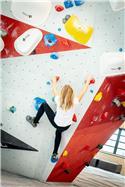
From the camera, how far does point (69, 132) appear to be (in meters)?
3.27

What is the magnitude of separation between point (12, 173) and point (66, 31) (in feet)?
5.75

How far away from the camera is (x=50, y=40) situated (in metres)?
2.92

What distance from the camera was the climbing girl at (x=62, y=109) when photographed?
293 centimetres

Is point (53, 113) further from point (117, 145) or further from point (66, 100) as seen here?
point (117, 145)

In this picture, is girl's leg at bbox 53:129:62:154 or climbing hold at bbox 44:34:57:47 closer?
climbing hold at bbox 44:34:57:47

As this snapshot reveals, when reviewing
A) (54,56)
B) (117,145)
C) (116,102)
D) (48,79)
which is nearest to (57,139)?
(48,79)

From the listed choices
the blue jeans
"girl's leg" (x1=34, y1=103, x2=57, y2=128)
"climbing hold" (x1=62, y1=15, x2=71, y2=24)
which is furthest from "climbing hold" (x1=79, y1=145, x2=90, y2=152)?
"climbing hold" (x1=62, y1=15, x2=71, y2=24)

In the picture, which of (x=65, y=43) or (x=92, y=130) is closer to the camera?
(x=65, y=43)

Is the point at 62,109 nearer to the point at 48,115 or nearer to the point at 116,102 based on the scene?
the point at 48,115

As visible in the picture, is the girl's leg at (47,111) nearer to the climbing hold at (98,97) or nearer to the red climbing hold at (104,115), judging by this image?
the climbing hold at (98,97)

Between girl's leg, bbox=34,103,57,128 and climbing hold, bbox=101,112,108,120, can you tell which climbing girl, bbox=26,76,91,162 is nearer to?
girl's leg, bbox=34,103,57,128

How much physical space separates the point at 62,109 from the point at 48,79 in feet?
1.15

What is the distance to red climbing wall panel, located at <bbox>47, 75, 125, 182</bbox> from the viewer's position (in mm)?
3189

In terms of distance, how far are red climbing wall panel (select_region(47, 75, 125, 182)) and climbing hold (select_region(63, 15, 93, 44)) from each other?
50 centimetres
